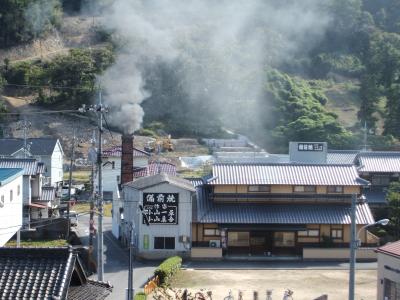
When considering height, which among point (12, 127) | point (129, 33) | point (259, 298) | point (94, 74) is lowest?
point (259, 298)

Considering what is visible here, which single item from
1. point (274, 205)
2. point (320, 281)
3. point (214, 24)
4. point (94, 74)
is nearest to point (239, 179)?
point (274, 205)

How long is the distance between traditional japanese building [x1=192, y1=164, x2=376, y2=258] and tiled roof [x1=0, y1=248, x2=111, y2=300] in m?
18.6

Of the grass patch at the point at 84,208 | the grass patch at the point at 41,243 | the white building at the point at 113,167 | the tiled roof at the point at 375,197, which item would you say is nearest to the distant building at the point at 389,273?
the tiled roof at the point at 375,197

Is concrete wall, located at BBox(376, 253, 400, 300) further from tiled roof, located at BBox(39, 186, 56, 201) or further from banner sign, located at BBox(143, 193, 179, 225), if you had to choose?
tiled roof, located at BBox(39, 186, 56, 201)

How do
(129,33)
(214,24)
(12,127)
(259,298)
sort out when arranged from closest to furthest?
1. (259,298)
2. (12,127)
3. (129,33)
4. (214,24)

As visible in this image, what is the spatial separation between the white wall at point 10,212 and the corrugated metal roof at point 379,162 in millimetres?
17866

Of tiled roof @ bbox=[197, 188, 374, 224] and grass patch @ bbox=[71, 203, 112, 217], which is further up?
tiled roof @ bbox=[197, 188, 374, 224]

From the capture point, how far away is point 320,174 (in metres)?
31.5

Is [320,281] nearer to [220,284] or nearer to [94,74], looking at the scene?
[220,284]

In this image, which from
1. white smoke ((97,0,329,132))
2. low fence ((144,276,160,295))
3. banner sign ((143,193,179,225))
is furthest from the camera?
white smoke ((97,0,329,132))

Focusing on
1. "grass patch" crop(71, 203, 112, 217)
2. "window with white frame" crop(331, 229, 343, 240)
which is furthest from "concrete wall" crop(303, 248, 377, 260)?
"grass patch" crop(71, 203, 112, 217)

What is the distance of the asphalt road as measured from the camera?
24733 millimetres

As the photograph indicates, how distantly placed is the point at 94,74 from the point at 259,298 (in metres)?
39.9

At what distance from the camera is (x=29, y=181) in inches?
1340
